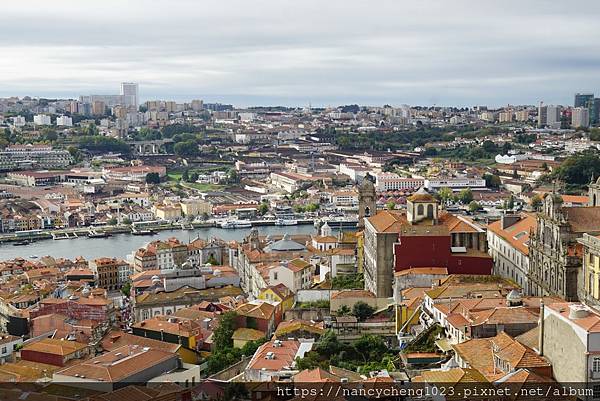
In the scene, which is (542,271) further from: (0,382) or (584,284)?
(0,382)

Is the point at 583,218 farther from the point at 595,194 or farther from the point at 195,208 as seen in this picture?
the point at 195,208

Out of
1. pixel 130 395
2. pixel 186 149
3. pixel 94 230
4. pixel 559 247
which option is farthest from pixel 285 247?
pixel 186 149

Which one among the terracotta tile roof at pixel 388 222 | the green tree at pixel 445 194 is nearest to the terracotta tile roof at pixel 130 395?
the terracotta tile roof at pixel 388 222

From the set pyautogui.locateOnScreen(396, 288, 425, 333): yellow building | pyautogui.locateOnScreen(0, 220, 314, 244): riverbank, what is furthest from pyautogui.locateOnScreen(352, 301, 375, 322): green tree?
pyautogui.locateOnScreen(0, 220, 314, 244): riverbank

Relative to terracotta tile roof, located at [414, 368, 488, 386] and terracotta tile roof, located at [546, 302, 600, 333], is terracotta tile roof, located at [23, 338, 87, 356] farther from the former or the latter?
terracotta tile roof, located at [546, 302, 600, 333]

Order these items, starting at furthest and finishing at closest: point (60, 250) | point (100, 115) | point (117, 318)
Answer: point (100, 115), point (60, 250), point (117, 318)

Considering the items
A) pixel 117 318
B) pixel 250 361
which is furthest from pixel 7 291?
pixel 250 361
